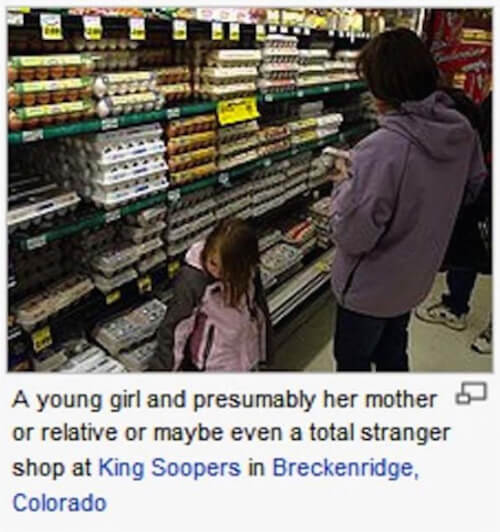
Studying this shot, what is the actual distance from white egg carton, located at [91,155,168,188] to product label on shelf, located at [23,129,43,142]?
0.26 metres

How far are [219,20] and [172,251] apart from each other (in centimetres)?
80

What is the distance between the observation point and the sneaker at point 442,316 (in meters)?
3.05

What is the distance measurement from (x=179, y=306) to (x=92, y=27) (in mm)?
786

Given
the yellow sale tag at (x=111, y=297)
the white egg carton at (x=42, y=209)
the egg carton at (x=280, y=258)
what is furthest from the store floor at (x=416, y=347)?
the white egg carton at (x=42, y=209)

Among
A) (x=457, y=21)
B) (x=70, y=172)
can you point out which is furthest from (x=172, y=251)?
(x=457, y=21)

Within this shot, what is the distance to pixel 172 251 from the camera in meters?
2.11

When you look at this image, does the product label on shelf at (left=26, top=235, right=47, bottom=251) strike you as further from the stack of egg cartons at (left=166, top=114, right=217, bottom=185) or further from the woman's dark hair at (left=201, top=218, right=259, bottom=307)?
the stack of egg cartons at (left=166, top=114, right=217, bottom=185)

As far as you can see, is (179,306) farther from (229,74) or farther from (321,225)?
(321,225)

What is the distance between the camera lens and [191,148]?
2012mm

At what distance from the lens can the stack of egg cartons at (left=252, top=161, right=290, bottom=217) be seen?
2.63m

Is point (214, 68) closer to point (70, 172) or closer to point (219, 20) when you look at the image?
point (219, 20)

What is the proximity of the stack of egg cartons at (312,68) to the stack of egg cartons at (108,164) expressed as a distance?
43.1 inches

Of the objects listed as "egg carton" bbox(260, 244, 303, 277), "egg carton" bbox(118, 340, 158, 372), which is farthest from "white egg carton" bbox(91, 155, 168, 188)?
"egg carton" bbox(260, 244, 303, 277)

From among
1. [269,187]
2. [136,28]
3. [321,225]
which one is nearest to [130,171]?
[136,28]
